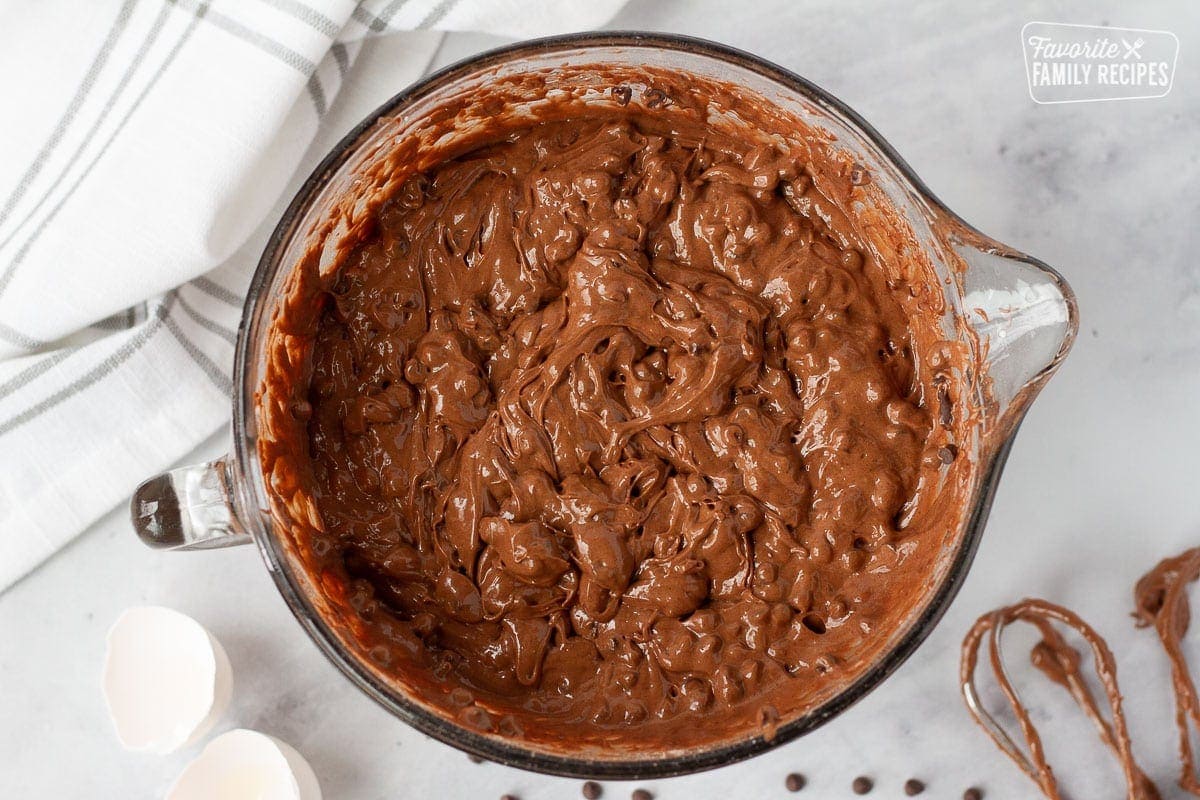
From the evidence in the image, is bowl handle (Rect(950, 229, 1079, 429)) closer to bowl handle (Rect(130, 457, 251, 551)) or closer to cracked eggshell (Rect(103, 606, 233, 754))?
bowl handle (Rect(130, 457, 251, 551))

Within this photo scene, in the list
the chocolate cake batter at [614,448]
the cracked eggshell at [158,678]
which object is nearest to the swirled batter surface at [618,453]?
the chocolate cake batter at [614,448]

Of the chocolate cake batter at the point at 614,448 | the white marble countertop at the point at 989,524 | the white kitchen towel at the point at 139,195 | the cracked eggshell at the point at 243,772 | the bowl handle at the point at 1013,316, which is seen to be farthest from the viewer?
the white marble countertop at the point at 989,524

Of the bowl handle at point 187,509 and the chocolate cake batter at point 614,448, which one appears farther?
the chocolate cake batter at point 614,448

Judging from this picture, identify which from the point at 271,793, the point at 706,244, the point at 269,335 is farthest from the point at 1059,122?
the point at 271,793

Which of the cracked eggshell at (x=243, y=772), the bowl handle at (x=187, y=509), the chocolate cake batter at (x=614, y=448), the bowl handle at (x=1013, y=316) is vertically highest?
the bowl handle at (x=1013, y=316)

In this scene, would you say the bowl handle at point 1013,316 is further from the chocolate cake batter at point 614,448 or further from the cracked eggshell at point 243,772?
the cracked eggshell at point 243,772

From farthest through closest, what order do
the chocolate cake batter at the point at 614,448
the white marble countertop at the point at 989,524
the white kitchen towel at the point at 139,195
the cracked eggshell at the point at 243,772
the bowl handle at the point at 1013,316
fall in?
the white marble countertop at the point at 989,524 → the cracked eggshell at the point at 243,772 → the white kitchen towel at the point at 139,195 → the chocolate cake batter at the point at 614,448 → the bowl handle at the point at 1013,316

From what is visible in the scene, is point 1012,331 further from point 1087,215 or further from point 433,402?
point 433,402
